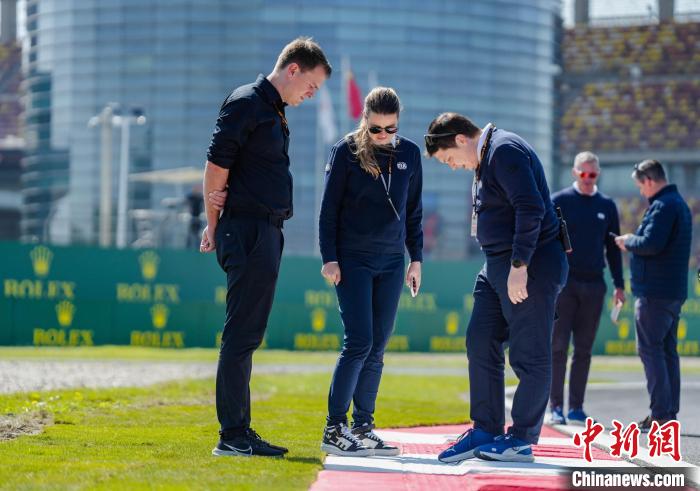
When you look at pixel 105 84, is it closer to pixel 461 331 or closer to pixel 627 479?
pixel 461 331

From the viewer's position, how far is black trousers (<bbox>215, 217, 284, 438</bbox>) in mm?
6320

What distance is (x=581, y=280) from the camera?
30.9 ft

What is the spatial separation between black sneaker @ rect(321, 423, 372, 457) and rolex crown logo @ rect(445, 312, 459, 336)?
59.8 feet

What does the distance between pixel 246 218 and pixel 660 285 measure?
3651 mm

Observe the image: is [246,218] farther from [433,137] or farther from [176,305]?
[176,305]

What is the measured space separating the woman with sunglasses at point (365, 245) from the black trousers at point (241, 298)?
0.44 meters

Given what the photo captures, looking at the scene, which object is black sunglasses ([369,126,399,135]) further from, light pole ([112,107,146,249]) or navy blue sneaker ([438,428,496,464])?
light pole ([112,107,146,249])

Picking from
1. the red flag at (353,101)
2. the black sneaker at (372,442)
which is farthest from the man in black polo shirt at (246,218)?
the red flag at (353,101)

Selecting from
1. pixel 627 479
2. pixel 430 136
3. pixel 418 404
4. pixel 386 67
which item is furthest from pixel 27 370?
pixel 386 67

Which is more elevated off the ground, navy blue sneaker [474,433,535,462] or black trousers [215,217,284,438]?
black trousers [215,217,284,438]

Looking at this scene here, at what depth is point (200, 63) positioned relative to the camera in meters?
86.1

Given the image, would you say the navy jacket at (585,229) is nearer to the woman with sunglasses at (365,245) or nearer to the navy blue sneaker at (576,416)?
the navy blue sneaker at (576,416)

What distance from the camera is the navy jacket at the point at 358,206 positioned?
22.2 ft

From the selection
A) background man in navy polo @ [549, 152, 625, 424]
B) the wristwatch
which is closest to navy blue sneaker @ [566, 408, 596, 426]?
background man in navy polo @ [549, 152, 625, 424]
